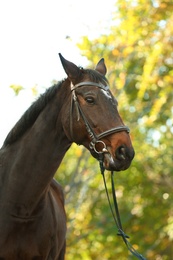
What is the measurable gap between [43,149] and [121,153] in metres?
0.88

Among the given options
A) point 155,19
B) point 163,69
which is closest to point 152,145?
point 163,69

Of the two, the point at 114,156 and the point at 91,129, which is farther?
the point at 91,129

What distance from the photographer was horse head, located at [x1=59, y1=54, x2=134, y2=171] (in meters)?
5.76

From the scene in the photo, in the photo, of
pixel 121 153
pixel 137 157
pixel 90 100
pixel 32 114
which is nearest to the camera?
pixel 121 153

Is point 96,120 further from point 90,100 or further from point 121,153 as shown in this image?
point 121,153

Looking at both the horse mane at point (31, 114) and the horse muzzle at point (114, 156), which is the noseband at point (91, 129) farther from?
the horse mane at point (31, 114)

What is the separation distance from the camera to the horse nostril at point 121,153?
5.70m

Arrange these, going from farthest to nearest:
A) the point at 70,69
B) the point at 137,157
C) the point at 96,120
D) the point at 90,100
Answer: the point at 137,157
the point at 70,69
the point at 90,100
the point at 96,120

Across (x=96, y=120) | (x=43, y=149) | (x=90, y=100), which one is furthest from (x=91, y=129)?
(x=43, y=149)

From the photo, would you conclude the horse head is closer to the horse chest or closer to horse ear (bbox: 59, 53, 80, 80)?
horse ear (bbox: 59, 53, 80, 80)

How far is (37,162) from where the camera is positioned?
628 cm

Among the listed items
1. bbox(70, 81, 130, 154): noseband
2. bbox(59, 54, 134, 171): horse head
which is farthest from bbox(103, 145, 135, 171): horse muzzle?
bbox(70, 81, 130, 154): noseband

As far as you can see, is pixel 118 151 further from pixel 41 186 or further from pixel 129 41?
pixel 129 41

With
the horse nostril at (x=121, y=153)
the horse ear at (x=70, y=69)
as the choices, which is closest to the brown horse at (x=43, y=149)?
the horse ear at (x=70, y=69)
